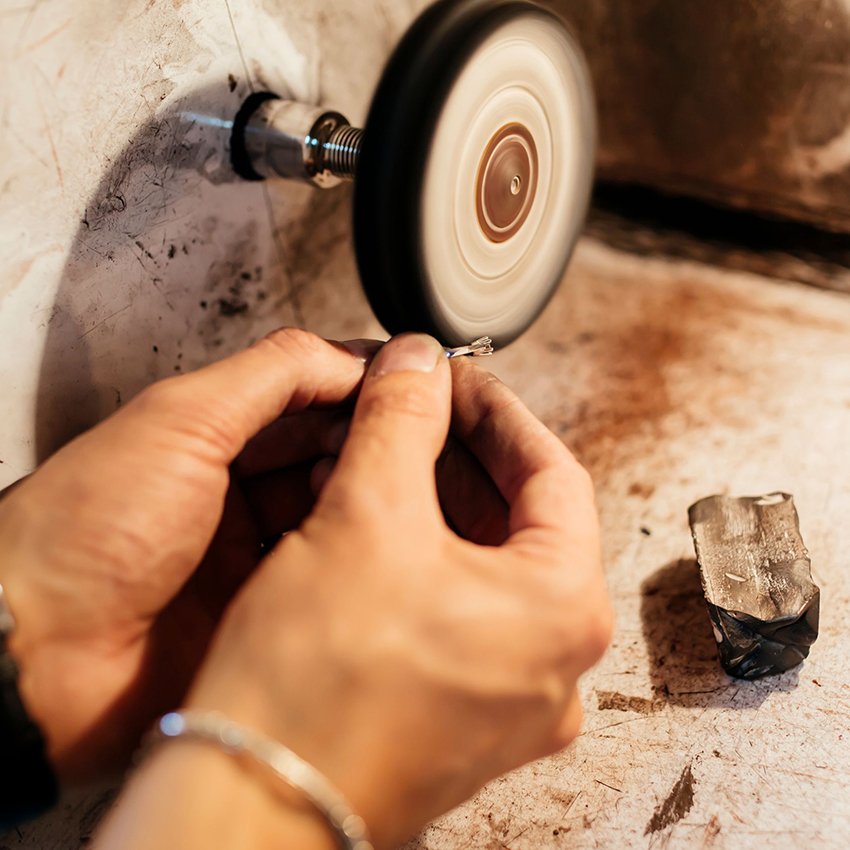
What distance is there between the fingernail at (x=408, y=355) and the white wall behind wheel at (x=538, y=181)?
0.18ft

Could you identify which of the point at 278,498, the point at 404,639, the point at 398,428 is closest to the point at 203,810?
the point at 404,639

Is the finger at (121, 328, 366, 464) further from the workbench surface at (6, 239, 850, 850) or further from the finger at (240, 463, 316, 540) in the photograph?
the workbench surface at (6, 239, 850, 850)

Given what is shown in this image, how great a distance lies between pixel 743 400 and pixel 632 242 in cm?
45

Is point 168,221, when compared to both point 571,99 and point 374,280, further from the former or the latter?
point 571,99

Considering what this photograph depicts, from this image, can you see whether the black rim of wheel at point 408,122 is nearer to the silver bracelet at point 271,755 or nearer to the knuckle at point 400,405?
the knuckle at point 400,405

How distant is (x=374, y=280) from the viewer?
25.2 inches

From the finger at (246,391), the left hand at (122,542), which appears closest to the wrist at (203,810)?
the left hand at (122,542)

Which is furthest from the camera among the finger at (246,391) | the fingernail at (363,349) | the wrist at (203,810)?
the fingernail at (363,349)

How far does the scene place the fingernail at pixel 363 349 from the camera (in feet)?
2.16

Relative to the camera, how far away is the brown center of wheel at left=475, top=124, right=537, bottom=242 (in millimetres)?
697

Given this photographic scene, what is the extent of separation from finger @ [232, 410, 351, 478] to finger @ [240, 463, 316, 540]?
2 cm

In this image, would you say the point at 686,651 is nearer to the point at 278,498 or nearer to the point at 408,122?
the point at 278,498

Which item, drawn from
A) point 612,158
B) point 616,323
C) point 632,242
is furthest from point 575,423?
point 612,158

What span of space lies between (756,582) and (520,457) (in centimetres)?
31
